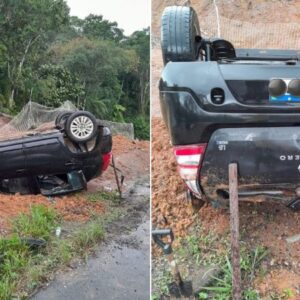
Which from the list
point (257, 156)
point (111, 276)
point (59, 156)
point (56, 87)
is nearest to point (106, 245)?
point (111, 276)

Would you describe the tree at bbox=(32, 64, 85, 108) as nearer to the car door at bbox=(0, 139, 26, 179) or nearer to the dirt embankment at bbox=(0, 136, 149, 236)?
the dirt embankment at bbox=(0, 136, 149, 236)

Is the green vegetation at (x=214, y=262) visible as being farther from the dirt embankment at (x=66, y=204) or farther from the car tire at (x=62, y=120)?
the car tire at (x=62, y=120)

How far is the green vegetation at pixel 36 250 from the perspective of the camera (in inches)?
138

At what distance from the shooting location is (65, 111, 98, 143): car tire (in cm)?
600

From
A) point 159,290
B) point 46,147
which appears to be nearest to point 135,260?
point 159,290

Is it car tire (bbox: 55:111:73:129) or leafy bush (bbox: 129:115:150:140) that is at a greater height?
car tire (bbox: 55:111:73:129)

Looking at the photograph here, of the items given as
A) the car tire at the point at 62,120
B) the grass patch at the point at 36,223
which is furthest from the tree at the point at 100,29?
the grass patch at the point at 36,223

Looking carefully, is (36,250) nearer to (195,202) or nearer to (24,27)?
(195,202)

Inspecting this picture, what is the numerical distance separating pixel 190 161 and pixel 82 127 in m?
4.04

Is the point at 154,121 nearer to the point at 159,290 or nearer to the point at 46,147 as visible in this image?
the point at 159,290

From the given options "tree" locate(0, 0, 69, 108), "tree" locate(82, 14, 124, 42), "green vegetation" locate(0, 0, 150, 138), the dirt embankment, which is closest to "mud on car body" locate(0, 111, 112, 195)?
the dirt embankment

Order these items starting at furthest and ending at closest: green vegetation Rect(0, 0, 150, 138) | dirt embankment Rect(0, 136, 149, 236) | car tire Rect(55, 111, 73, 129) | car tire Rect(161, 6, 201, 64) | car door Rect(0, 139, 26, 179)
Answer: green vegetation Rect(0, 0, 150, 138)
car tire Rect(55, 111, 73, 129)
car door Rect(0, 139, 26, 179)
dirt embankment Rect(0, 136, 149, 236)
car tire Rect(161, 6, 201, 64)

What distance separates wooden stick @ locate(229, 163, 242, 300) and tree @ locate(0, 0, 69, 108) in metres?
17.9

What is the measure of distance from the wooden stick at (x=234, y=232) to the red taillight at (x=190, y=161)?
0.46 ft
